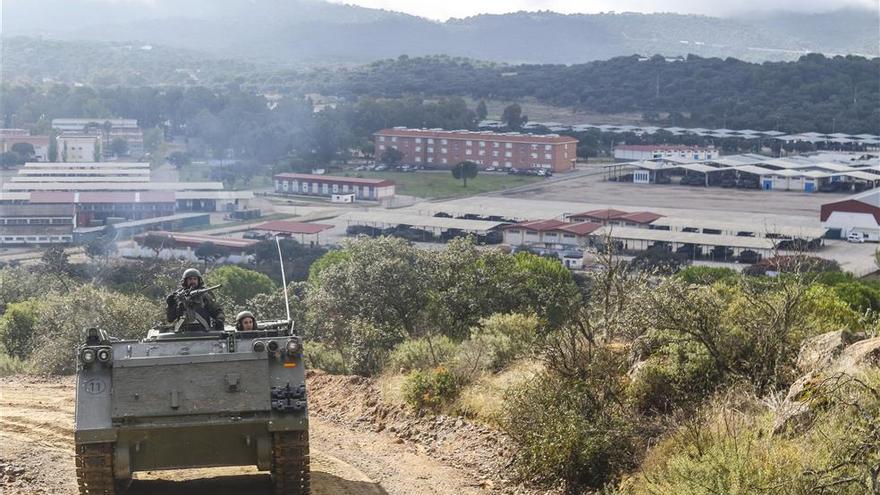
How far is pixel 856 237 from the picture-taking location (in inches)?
2810

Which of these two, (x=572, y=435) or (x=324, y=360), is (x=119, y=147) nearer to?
Result: (x=324, y=360)

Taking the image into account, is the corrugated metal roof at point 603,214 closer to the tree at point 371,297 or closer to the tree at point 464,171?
the tree at point 464,171

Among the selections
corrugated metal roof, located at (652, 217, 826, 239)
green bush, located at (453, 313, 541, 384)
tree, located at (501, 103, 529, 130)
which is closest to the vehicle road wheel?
green bush, located at (453, 313, 541, 384)

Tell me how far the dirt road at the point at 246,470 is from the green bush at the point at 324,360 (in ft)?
15.1

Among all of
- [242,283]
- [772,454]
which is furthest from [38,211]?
[772,454]

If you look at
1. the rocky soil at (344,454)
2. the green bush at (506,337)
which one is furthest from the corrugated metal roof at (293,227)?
the rocky soil at (344,454)

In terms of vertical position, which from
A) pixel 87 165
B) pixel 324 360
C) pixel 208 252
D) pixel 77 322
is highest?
pixel 77 322

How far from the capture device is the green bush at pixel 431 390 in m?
18.4

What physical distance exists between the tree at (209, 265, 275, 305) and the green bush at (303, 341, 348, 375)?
1848 cm

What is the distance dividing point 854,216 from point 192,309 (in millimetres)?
62957

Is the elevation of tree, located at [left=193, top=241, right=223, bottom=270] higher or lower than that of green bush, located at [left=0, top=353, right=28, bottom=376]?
lower

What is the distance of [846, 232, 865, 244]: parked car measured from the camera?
2798 inches

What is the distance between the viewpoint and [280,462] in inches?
541

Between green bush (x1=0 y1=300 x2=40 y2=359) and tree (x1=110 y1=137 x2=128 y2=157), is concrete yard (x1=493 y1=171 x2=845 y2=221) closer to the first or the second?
tree (x1=110 y1=137 x2=128 y2=157)
